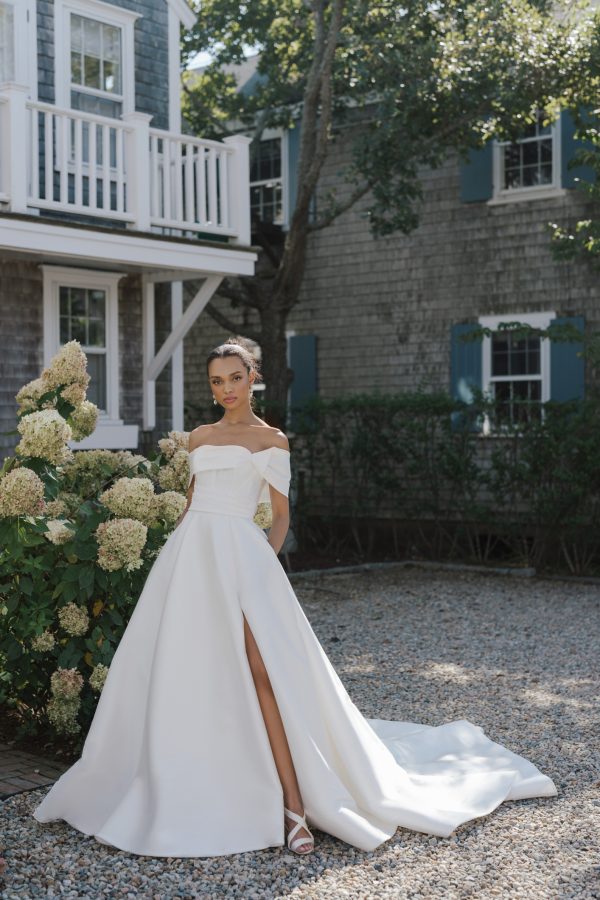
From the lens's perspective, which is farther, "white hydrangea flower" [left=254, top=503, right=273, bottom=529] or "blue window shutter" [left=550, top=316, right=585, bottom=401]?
"blue window shutter" [left=550, top=316, right=585, bottom=401]

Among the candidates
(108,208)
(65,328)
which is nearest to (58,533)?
(108,208)

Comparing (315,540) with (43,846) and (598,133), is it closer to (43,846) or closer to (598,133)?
(598,133)

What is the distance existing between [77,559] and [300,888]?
1.94 metres

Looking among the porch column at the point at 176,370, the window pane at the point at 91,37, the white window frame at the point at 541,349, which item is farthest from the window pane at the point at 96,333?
the white window frame at the point at 541,349

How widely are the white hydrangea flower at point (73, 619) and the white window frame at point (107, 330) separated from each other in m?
5.66

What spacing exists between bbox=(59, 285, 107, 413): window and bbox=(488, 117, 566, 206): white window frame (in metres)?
5.40

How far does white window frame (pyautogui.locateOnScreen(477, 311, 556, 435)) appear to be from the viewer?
13070 mm

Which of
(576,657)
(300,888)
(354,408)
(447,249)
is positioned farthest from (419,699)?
(447,249)

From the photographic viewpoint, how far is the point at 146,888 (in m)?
3.49

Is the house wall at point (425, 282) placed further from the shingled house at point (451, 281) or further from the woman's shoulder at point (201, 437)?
the woman's shoulder at point (201, 437)

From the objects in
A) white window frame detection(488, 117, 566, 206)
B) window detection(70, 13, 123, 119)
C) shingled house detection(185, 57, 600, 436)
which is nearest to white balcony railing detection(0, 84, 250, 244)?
window detection(70, 13, 123, 119)

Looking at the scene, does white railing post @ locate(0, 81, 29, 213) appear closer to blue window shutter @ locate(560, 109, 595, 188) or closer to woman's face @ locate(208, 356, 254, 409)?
woman's face @ locate(208, 356, 254, 409)

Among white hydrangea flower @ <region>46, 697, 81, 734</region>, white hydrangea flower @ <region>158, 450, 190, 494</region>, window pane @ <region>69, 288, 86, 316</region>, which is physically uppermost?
window pane @ <region>69, 288, 86, 316</region>

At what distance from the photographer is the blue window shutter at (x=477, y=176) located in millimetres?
13641
